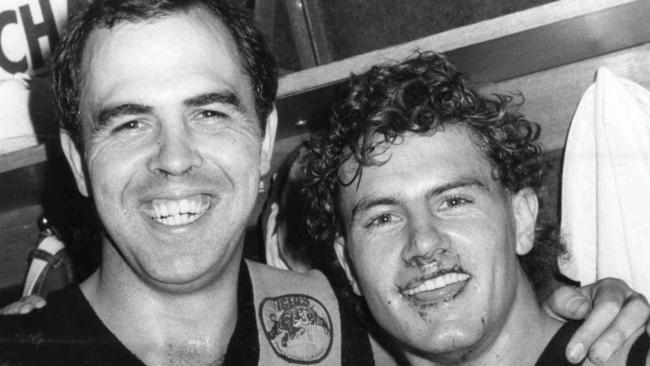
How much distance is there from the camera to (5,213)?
2340 mm

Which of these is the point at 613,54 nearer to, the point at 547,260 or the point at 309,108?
the point at 547,260

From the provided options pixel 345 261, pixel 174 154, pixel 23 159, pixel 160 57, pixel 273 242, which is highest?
pixel 160 57

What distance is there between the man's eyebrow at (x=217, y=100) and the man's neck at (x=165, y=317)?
0.31 m

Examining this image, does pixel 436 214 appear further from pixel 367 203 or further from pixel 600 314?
pixel 600 314

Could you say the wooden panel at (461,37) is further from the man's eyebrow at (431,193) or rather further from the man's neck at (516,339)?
the man's neck at (516,339)

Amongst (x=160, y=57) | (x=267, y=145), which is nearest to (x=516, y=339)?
(x=267, y=145)

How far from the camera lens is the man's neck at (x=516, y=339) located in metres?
1.34

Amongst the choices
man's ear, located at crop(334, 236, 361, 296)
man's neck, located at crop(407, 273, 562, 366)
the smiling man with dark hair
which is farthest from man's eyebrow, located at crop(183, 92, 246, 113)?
man's neck, located at crop(407, 273, 562, 366)

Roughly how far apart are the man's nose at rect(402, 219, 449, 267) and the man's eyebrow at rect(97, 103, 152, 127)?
19.8 inches

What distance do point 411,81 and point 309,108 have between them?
346 millimetres

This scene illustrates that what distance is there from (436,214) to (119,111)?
582 millimetres

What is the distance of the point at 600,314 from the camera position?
4.05 feet

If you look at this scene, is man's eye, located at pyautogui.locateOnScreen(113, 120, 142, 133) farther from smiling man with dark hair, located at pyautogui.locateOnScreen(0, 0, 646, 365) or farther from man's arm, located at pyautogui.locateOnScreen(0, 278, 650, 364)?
man's arm, located at pyautogui.locateOnScreen(0, 278, 650, 364)

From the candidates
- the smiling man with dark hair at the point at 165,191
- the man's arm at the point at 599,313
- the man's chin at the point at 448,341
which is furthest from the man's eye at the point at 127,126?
the man's chin at the point at 448,341
